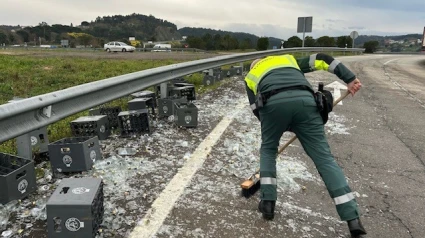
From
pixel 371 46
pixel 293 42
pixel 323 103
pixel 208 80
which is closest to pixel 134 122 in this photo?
pixel 323 103

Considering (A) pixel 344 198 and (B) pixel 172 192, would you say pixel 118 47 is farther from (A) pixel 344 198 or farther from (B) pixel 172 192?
(A) pixel 344 198

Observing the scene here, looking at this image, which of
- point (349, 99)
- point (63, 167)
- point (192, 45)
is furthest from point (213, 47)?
point (63, 167)

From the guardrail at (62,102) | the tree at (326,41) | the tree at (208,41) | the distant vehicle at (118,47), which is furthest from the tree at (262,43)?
the guardrail at (62,102)

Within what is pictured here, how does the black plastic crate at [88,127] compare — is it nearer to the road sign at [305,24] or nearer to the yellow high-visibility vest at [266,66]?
the yellow high-visibility vest at [266,66]

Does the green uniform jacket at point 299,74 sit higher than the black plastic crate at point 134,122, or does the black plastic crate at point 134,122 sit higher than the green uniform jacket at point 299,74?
the green uniform jacket at point 299,74

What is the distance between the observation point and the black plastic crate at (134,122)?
508 cm

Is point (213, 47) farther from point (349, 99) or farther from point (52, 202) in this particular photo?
point (52, 202)

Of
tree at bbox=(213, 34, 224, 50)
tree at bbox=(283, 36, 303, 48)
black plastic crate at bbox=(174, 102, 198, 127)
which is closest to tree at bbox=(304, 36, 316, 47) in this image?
tree at bbox=(283, 36, 303, 48)

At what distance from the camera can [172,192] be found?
137 inches

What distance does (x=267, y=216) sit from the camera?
312 centimetres

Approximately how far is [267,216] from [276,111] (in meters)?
0.90

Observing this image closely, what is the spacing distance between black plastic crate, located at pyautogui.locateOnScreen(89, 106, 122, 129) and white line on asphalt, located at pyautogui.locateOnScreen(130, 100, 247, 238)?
142cm

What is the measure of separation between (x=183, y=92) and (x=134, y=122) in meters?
2.55

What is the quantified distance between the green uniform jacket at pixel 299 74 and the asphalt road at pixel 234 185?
0.94 metres
